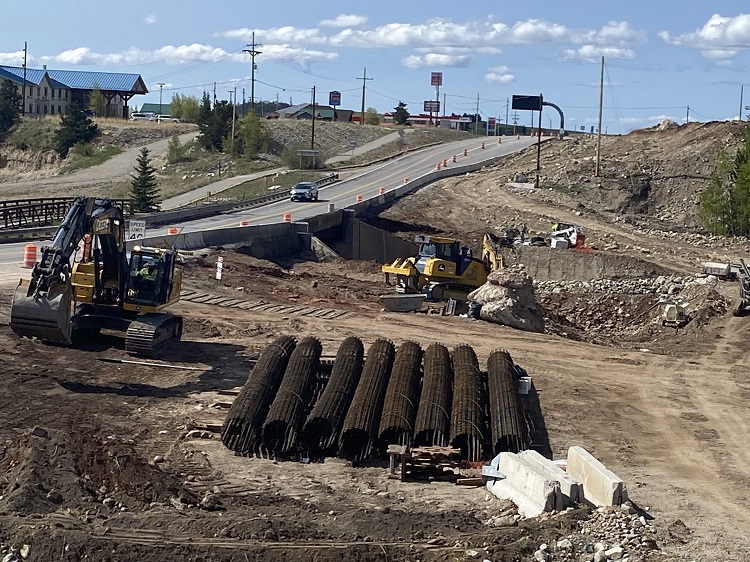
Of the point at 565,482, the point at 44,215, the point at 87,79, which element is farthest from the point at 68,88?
the point at 565,482

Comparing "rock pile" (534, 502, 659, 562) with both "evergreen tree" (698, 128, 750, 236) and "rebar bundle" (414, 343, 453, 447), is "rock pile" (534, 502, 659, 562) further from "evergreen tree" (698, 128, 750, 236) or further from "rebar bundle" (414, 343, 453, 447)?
"evergreen tree" (698, 128, 750, 236)

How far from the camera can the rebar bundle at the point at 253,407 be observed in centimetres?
1856

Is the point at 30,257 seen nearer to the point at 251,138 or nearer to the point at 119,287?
the point at 119,287

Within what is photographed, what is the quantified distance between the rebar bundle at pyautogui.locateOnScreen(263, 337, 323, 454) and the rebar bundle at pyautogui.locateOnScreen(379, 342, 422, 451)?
59.0 inches

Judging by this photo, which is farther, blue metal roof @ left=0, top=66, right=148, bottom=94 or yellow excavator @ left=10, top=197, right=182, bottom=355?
blue metal roof @ left=0, top=66, right=148, bottom=94

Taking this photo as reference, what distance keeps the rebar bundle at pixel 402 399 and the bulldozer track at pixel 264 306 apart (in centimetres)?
838

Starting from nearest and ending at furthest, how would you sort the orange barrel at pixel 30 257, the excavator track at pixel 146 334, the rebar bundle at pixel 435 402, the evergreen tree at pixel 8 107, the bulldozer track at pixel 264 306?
1. the rebar bundle at pixel 435 402
2. the excavator track at pixel 146 334
3. the bulldozer track at pixel 264 306
4. the orange barrel at pixel 30 257
5. the evergreen tree at pixel 8 107

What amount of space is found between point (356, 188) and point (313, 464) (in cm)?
5373

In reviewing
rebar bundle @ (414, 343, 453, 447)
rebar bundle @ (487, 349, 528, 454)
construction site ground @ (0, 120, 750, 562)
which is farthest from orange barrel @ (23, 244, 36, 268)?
rebar bundle @ (487, 349, 528, 454)

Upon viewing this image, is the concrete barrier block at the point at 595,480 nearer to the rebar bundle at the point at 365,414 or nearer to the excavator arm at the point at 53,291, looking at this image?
the rebar bundle at the point at 365,414

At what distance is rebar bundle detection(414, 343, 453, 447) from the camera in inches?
742

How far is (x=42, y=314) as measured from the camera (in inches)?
781

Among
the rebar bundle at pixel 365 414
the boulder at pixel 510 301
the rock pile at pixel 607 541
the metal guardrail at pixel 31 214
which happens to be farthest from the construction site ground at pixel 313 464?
the metal guardrail at pixel 31 214

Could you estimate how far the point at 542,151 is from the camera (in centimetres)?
8394
